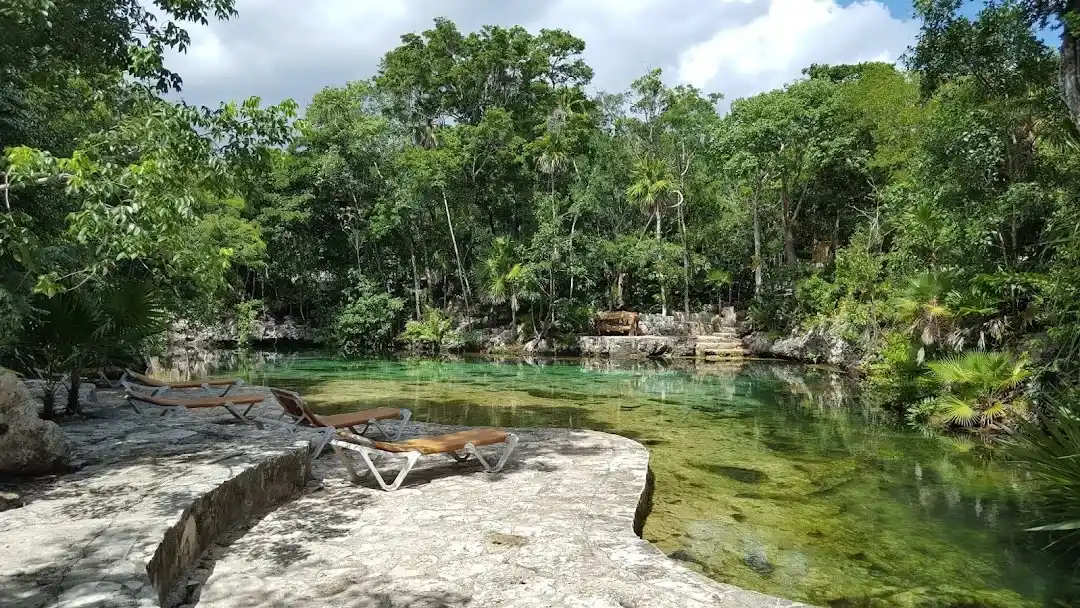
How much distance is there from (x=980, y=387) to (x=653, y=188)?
17.9 m

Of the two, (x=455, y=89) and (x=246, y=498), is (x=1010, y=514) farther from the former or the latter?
(x=455, y=89)

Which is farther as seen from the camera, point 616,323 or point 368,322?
point 368,322

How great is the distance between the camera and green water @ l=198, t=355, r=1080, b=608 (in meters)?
4.24

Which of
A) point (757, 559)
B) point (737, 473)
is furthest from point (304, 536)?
point (737, 473)

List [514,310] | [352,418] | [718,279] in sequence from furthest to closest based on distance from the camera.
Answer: [718,279]
[514,310]
[352,418]

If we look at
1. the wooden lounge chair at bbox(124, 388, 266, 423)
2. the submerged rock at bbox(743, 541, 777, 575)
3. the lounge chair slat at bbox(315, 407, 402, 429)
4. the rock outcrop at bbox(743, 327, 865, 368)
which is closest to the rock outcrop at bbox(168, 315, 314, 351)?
the rock outcrop at bbox(743, 327, 865, 368)

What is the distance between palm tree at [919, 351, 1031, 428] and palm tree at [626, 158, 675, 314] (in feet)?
55.1

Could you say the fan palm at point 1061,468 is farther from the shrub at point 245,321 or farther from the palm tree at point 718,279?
the shrub at point 245,321

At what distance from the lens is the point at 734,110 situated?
23906mm

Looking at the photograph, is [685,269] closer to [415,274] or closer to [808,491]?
[415,274]

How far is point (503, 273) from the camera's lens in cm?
2583

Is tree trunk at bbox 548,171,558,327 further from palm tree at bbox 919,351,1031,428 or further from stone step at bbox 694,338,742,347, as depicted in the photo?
palm tree at bbox 919,351,1031,428

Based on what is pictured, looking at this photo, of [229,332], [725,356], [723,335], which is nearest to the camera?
[725,356]

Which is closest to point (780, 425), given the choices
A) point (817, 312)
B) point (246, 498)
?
point (246, 498)
